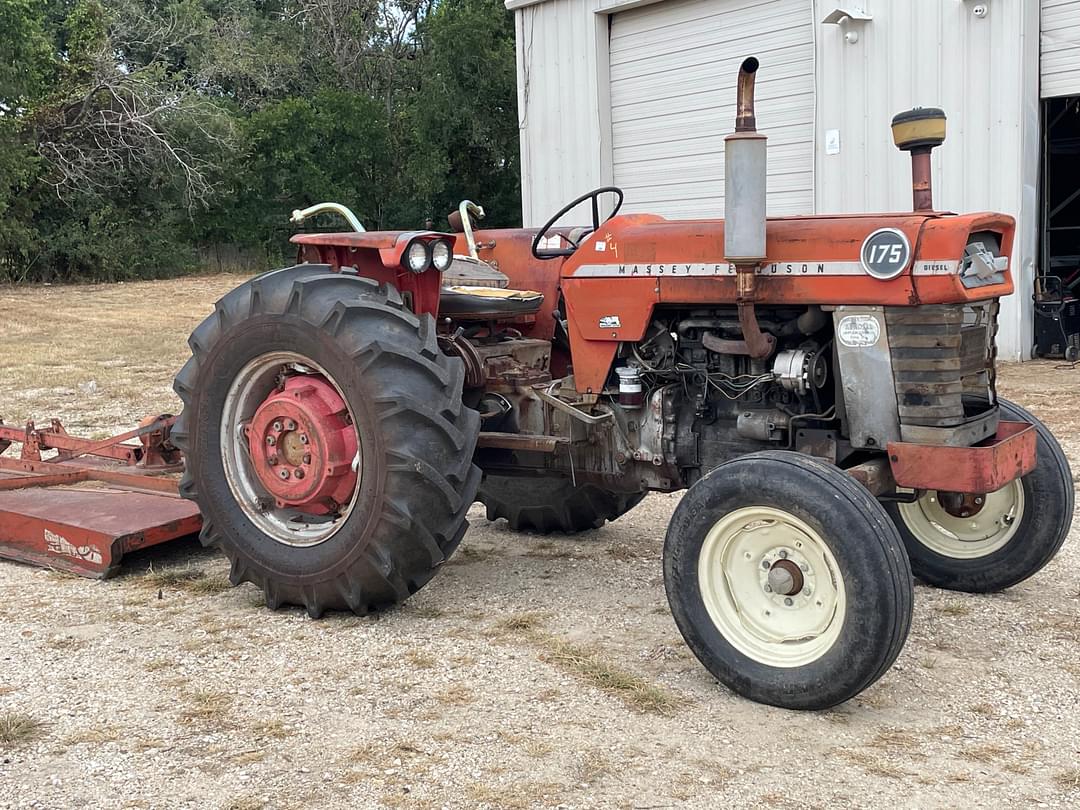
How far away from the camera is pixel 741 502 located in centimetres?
318

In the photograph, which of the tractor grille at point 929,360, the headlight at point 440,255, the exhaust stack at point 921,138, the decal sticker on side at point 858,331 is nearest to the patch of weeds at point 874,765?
the tractor grille at point 929,360

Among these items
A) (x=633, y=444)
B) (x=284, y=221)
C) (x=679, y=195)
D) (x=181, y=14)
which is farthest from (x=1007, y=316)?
(x=181, y=14)

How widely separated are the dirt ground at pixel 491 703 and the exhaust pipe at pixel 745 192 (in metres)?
1.26

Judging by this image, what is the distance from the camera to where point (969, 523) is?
4121mm

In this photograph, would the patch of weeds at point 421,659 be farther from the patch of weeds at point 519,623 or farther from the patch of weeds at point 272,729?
the patch of weeds at point 272,729

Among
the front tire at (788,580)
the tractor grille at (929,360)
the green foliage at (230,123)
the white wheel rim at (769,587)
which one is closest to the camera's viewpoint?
the front tire at (788,580)

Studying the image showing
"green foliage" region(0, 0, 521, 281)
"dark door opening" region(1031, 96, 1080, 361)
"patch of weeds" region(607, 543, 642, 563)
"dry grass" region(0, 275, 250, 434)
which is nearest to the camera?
"patch of weeds" region(607, 543, 642, 563)

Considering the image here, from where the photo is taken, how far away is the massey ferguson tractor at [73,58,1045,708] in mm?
3188

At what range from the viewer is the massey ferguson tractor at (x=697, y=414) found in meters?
3.19

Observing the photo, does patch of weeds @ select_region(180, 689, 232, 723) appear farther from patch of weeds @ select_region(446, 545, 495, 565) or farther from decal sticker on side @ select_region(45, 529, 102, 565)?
patch of weeds @ select_region(446, 545, 495, 565)

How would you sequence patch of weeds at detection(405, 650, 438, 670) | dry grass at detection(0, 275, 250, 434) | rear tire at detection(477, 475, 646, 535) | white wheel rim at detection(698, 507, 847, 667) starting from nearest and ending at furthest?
white wheel rim at detection(698, 507, 847, 667), patch of weeds at detection(405, 650, 438, 670), rear tire at detection(477, 475, 646, 535), dry grass at detection(0, 275, 250, 434)

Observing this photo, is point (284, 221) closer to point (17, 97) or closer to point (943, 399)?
point (17, 97)

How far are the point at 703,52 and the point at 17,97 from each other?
15.0 meters

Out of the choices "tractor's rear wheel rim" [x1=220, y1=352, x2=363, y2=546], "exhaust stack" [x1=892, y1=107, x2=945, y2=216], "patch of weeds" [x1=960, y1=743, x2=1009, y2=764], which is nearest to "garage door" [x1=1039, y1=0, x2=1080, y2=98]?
"exhaust stack" [x1=892, y1=107, x2=945, y2=216]
